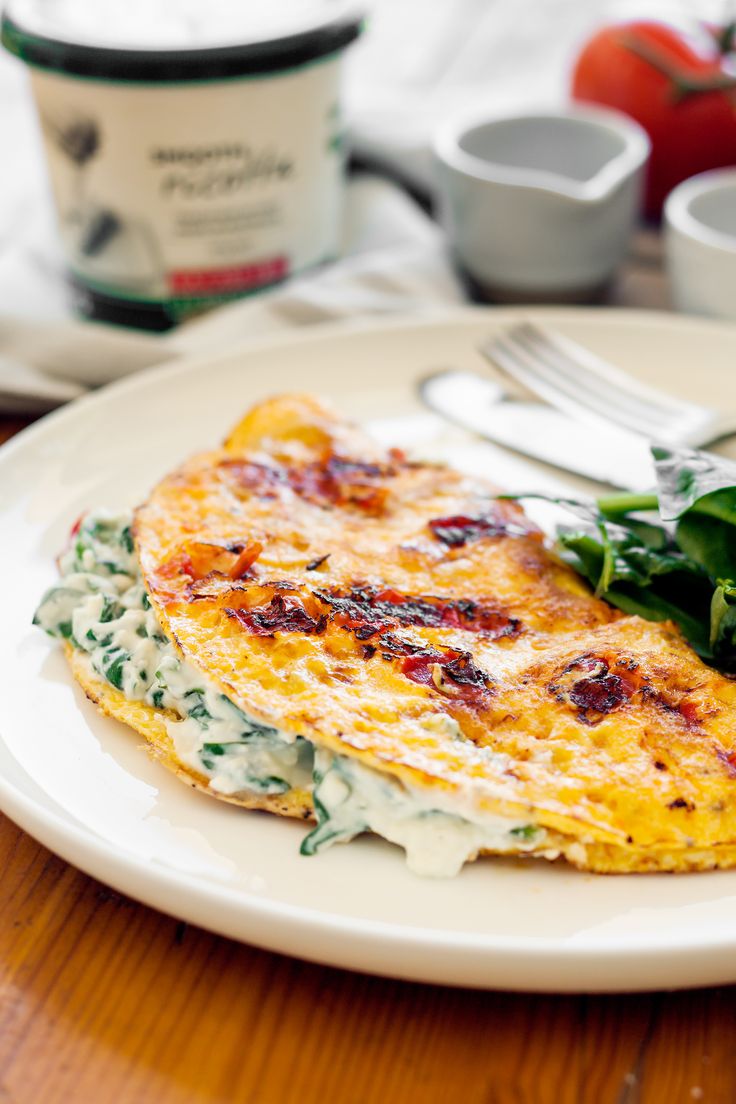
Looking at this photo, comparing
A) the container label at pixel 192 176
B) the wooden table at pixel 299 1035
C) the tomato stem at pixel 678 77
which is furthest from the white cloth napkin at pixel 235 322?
the wooden table at pixel 299 1035

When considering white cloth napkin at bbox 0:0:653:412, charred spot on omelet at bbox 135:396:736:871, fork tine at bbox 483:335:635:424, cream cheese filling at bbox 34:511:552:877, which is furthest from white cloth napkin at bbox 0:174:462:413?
cream cheese filling at bbox 34:511:552:877

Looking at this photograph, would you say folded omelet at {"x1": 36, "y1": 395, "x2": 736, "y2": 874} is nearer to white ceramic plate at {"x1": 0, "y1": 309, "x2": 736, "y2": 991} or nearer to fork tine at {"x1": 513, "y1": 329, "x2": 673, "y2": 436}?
white ceramic plate at {"x1": 0, "y1": 309, "x2": 736, "y2": 991}

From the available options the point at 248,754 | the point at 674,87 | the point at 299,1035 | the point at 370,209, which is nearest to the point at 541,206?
the point at 370,209

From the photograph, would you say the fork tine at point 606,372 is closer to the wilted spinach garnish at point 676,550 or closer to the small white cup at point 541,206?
the small white cup at point 541,206

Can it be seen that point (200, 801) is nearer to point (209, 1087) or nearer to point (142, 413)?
point (209, 1087)

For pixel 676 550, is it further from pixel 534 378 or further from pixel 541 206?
pixel 541 206
